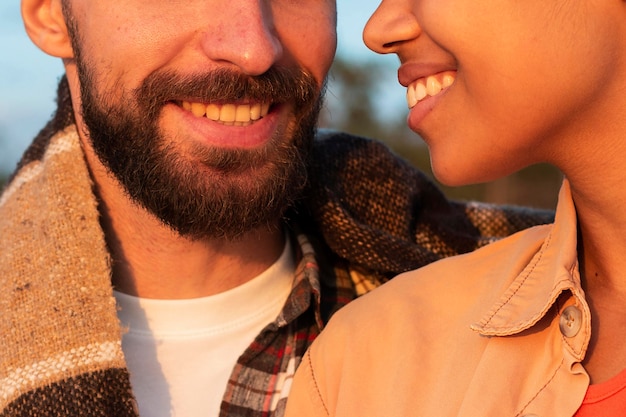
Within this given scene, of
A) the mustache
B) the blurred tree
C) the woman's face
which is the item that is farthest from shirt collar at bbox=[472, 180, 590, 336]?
the blurred tree

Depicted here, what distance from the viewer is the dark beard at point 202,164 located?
2439mm

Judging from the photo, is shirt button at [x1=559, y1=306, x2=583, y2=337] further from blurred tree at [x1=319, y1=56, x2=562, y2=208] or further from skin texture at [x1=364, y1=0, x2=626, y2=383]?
blurred tree at [x1=319, y1=56, x2=562, y2=208]

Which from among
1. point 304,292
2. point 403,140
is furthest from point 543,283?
point 403,140

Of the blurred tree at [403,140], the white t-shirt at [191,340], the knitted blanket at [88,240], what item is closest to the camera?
the knitted blanket at [88,240]

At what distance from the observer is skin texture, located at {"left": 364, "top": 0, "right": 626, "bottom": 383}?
1.61m

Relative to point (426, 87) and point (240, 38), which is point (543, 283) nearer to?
point (426, 87)

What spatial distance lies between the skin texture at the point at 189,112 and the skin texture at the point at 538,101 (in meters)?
0.62

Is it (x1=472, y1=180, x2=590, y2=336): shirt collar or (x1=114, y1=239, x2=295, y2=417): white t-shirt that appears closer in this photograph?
(x1=472, y1=180, x2=590, y2=336): shirt collar

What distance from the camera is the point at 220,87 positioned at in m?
2.38

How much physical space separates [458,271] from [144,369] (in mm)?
967

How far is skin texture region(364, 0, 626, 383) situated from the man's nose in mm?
509

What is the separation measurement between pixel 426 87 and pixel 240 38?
66cm

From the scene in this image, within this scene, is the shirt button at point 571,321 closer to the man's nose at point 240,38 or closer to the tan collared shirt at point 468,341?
the tan collared shirt at point 468,341

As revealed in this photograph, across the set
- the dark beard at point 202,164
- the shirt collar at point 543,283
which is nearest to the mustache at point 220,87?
the dark beard at point 202,164
